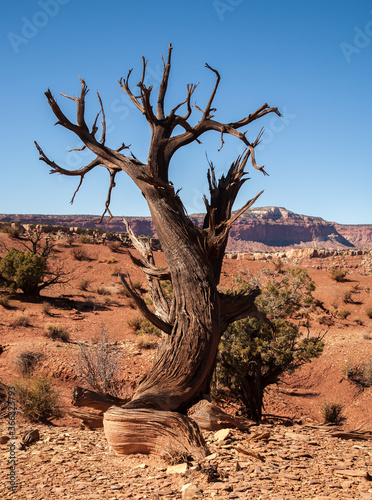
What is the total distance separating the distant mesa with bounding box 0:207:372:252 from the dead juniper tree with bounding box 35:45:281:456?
9788 cm

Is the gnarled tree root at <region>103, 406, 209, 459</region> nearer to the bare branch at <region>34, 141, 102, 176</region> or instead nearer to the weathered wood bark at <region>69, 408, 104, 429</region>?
the weathered wood bark at <region>69, 408, 104, 429</region>

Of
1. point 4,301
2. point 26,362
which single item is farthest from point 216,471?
point 4,301

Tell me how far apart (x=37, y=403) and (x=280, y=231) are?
380 ft

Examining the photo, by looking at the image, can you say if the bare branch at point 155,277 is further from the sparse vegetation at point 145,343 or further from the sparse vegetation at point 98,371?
the sparse vegetation at point 145,343

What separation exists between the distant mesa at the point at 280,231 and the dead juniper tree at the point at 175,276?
97.9 metres

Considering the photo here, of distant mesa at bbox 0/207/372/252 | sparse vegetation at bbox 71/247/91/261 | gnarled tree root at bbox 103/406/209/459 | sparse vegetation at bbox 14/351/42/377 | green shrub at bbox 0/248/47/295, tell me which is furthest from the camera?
distant mesa at bbox 0/207/372/252

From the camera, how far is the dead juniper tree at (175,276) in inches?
182

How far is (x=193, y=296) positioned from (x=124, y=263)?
89.0ft

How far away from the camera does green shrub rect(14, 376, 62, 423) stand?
7738mm

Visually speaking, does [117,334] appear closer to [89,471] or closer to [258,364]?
[258,364]

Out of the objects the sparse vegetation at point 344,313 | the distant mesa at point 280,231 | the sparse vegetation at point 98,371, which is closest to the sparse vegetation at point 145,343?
the sparse vegetation at point 98,371

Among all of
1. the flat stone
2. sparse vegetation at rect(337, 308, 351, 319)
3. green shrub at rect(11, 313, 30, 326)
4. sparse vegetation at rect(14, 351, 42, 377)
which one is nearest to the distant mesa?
sparse vegetation at rect(337, 308, 351, 319)

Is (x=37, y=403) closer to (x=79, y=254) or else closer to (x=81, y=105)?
(x=81, y=105)

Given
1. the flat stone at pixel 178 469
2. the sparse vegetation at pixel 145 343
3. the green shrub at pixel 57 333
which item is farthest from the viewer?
the green shrub at pixel 57 333
